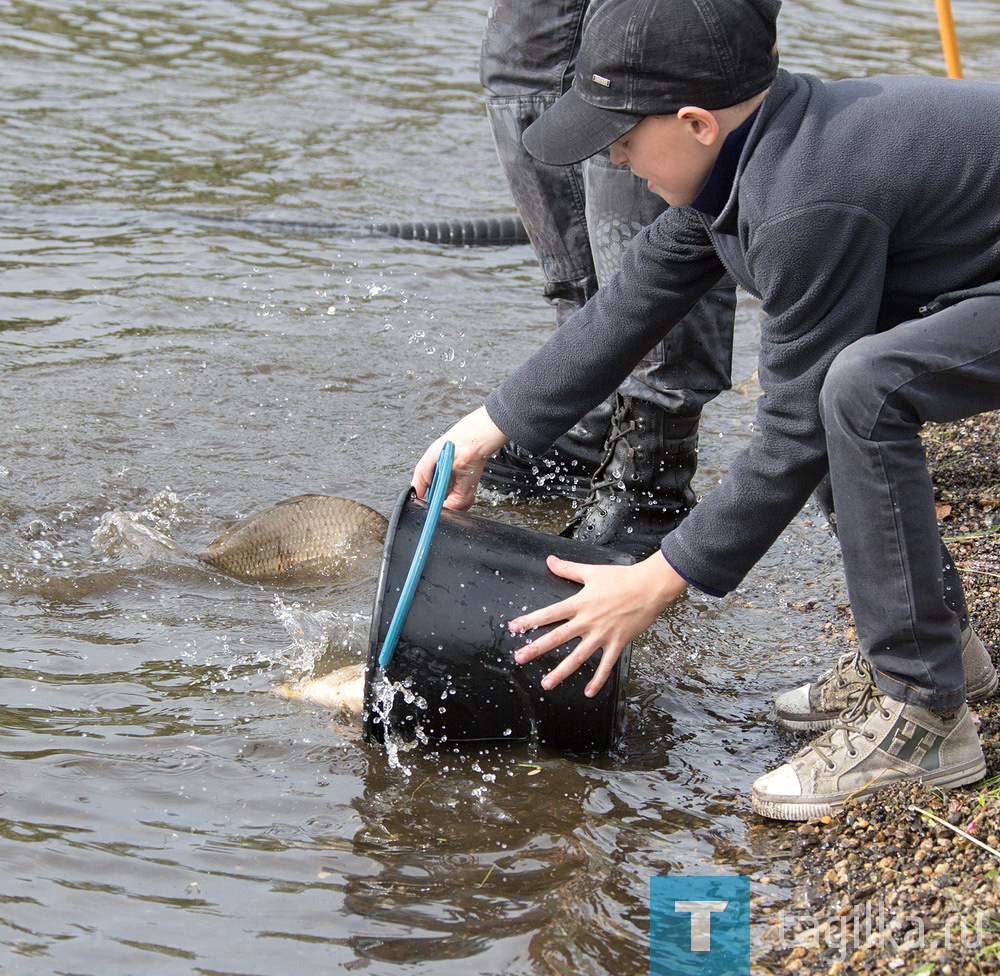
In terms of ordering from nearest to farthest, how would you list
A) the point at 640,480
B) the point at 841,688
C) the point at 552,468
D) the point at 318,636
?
the point at 841,688 → the point at 318,636 → the point at 640,480 → the point at 552,468

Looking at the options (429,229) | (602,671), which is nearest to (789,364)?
(602,671)

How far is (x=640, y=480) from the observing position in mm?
3502

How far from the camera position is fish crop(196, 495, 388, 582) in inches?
137

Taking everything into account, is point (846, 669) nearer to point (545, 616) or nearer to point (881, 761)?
point (881, 761)

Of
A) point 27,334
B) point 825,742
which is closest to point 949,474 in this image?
point 825,742

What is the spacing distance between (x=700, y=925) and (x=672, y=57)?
1.50 metres

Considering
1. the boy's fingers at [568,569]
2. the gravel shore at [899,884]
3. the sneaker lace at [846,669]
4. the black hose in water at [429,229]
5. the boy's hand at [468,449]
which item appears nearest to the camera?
the gravel shore at [899,884]

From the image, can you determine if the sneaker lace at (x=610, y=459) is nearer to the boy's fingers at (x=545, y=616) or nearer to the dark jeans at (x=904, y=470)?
the boy's fingers at (x=545, y=616)

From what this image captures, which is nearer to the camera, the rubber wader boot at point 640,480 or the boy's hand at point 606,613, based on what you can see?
the boy's hand at point 606,613

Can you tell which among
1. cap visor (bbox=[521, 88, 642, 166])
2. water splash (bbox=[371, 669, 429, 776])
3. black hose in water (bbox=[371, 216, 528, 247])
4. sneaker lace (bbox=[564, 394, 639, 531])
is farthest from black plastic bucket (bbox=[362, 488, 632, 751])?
black hose in water (bbox=[371, 216, 528, 247])

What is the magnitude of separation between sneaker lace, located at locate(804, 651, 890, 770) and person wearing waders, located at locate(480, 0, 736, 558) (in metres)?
1.13

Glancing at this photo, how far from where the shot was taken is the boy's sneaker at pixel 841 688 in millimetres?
2588

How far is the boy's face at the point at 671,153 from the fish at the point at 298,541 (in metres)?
1.57

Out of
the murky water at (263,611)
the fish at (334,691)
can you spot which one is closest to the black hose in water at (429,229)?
the murky water at (263,611)
